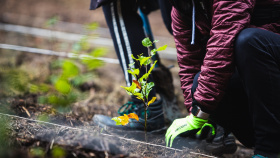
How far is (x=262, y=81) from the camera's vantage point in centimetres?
125

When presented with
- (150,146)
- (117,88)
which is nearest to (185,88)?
(150,146)

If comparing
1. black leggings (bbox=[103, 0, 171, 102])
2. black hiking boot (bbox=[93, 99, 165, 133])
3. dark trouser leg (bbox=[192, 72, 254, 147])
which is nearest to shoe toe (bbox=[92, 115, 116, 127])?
black hiking boot (bbox=[93, 99, 165, 133])

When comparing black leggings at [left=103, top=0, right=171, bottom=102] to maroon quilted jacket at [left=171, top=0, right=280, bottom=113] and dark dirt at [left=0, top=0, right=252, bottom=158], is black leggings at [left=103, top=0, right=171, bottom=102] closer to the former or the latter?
maroon quilted jacket at [left=171, top=0, right=280, bottom=113]

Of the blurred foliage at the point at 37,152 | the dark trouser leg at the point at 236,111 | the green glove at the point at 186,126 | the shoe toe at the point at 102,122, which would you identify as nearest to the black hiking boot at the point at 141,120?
the shoe toe at the point at 102,122

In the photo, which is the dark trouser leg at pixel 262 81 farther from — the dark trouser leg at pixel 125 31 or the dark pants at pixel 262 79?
the dark trouser leg at pixel 125 31

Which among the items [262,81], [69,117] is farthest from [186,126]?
[69,117]

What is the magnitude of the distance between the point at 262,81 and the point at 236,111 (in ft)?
1.01

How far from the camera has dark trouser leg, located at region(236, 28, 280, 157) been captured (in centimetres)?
124

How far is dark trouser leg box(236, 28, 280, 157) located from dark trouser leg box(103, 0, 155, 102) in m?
0.67

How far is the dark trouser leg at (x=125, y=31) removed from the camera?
178 cm

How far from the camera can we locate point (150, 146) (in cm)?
143

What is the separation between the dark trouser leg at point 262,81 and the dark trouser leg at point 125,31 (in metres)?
0.67

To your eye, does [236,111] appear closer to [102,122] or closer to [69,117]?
[102,122]

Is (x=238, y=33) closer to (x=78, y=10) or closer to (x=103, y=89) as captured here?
(x=103, y=89)
